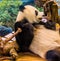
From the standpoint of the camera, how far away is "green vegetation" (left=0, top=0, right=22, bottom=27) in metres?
2.33

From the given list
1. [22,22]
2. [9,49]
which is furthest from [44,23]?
[9,49]

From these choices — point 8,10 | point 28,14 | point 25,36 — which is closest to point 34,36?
point 25,36

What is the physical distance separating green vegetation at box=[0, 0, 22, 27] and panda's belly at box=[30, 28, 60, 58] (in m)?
1.02

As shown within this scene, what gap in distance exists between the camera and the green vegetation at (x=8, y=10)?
233 cm

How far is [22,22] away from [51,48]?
0.90 ft

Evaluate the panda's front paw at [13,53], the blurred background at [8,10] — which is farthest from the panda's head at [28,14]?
the blurred background at [8,10]

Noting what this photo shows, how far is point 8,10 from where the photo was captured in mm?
2400

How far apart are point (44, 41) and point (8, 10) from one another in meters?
1.22

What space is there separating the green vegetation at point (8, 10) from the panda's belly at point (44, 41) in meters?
1.02

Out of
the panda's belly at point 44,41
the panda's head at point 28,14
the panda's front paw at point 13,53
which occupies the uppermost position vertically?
the panda's head at point 28,14

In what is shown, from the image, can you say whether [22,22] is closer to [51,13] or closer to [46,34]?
[46,34]

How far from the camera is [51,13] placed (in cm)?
162

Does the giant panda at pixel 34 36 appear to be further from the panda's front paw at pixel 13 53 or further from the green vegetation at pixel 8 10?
the green vegetation at pixel 8 10

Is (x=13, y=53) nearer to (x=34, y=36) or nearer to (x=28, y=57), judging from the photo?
(x=28, y=57)
